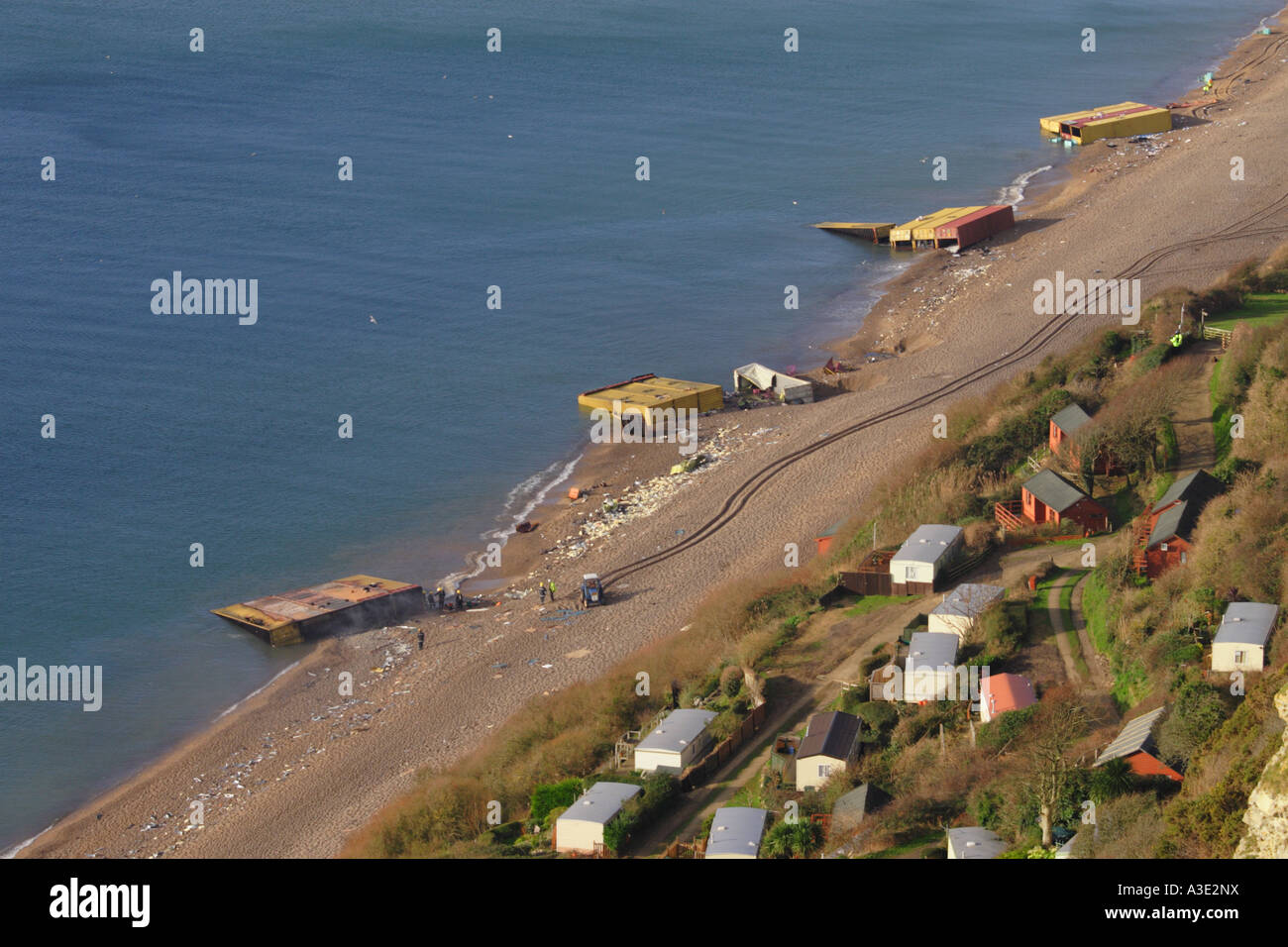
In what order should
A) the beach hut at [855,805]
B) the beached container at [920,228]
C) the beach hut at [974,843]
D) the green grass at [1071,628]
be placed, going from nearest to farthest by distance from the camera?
the beach hut at [974,843]
the beach hut at [855,805]
the green grass at [1071,628]
the beached container at [920,228]

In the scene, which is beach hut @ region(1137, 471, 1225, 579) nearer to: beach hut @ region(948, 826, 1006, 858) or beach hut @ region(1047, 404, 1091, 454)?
beach hut @ region(1047, 404, 1091, 454)

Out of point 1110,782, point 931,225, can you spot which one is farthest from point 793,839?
point 931,225

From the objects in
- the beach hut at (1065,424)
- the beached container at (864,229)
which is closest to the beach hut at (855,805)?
the beach hut at (1065,424)

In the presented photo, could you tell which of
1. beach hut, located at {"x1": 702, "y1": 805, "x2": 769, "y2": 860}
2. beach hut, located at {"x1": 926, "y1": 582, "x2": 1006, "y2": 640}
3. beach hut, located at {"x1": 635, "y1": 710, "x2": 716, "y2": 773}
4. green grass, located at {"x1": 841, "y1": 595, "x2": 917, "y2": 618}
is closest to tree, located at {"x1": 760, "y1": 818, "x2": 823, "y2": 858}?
beach hut, located at {"x1": 702, "y1": 805, "x2": 769, "y2": 860}

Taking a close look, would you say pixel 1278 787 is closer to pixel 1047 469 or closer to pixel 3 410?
pixel 1047 469

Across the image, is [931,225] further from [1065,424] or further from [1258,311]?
[1065,424]


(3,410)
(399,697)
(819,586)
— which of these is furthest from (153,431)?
(819,586)

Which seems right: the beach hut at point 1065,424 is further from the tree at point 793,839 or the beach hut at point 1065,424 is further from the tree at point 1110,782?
the tree at point 793,839
